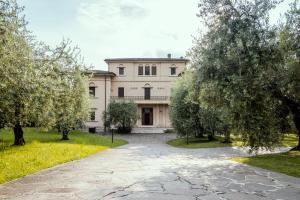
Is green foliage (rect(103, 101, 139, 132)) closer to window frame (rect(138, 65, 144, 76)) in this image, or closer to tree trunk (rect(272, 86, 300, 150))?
window frame (rect(138, 65, 144, 76))

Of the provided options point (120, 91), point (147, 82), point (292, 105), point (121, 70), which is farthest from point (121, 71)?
point (292, 105)

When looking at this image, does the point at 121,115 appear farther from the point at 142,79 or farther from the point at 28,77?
the point at 28,77

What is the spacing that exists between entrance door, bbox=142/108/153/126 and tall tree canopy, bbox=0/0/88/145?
104 ft

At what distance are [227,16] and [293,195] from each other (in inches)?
466

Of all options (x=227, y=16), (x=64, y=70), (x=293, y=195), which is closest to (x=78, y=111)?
(x=64, y=70)

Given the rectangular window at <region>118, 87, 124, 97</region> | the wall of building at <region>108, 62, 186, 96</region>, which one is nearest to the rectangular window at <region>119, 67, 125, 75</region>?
the wall of building at <region>108, 62, 186, 96</region>

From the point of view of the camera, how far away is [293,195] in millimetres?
10297

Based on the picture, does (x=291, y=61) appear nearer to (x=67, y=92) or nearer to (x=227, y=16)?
(x=227, y=16)

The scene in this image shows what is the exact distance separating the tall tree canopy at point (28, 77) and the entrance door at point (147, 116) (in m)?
31.6

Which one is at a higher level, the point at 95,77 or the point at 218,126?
the point at 95,77

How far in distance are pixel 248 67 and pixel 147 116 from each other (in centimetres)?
4673

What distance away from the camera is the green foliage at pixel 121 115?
183ft

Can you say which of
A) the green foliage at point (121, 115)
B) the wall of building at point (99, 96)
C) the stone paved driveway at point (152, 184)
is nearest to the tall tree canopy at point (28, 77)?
the stone paved driveway at point (152, 184)

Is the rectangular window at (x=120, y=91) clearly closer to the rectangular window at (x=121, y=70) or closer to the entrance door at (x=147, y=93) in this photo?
the rectangular window at (x=121, y=70)
